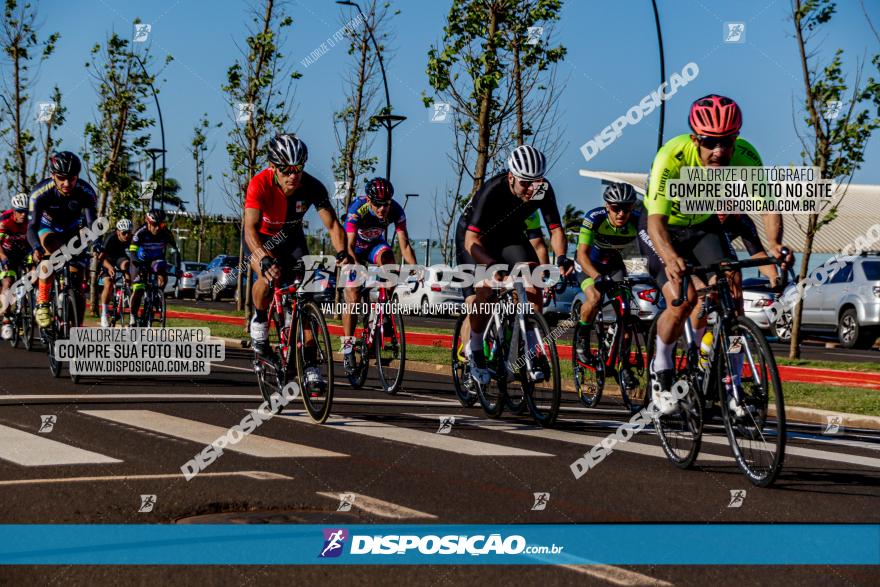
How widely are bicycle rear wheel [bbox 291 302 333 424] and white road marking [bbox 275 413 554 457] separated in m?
0.15

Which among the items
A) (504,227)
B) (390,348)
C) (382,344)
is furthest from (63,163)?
(504,227)

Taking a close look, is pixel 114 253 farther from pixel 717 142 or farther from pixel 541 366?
pixel 717 142

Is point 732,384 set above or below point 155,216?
below

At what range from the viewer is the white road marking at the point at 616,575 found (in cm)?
417

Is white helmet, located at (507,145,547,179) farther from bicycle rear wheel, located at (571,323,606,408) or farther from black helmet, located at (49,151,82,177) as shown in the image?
black helmet, located at (49,151,82,177)

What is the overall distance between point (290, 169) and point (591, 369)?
3.79 metres

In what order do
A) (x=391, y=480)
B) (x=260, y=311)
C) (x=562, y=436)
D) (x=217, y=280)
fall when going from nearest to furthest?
(x=391, y=480), (x=562, y=436), (x=260, y=311), (x=217, y=280)

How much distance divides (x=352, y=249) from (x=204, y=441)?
4.97 m

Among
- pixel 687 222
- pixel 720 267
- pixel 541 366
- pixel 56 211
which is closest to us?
pixel 720 267

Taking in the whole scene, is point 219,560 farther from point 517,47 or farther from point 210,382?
point 517,47

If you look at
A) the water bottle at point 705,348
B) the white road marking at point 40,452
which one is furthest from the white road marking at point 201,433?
the water bottle at point 705,348

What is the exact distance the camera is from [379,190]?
38.6 feet

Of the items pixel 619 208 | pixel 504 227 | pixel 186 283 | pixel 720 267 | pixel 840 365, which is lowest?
pixel 840 365

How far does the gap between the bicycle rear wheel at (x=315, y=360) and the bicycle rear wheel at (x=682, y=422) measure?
2.55 metres
